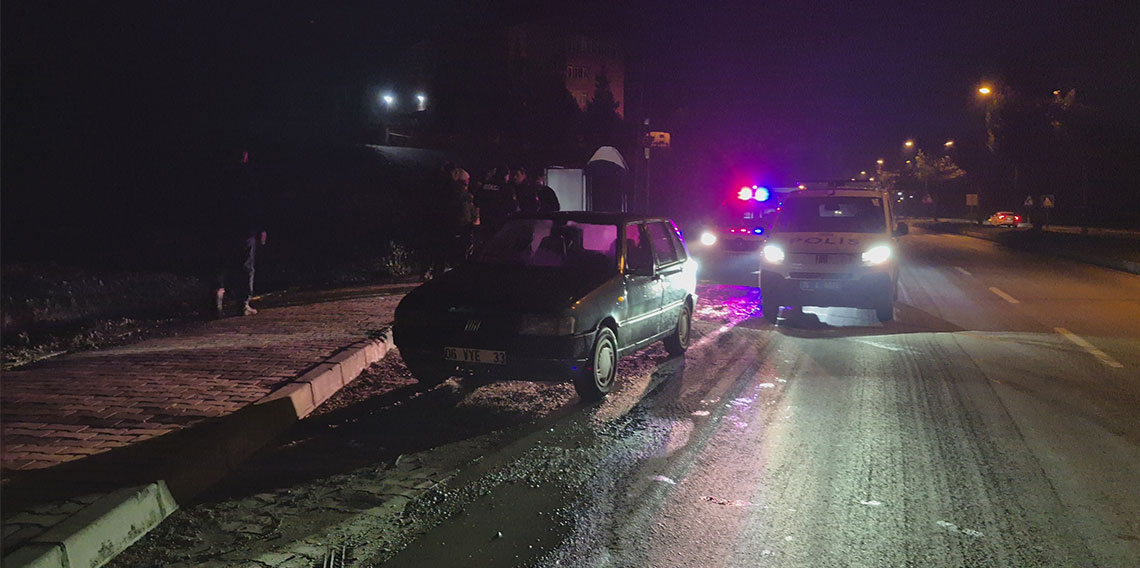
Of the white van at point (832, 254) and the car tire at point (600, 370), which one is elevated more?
the white van at point (832, 254)

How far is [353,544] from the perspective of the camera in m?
3.85

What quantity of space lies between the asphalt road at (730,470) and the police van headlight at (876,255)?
2.05m

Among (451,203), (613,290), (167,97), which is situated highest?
(167,97)

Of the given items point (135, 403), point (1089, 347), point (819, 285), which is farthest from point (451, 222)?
→ point (1089, 347)

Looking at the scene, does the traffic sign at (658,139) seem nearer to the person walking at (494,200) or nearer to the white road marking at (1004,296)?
the white road marking at (1004,296)

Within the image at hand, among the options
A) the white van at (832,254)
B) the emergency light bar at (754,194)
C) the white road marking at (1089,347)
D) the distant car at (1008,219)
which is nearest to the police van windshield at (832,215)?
the white van at (832,254)

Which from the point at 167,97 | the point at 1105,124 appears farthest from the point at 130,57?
the point at 1105,124

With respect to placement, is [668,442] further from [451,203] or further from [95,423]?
[451,203]

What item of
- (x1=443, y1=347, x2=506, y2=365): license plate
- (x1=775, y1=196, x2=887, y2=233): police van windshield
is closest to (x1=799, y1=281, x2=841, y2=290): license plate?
(x1=775, y1=196, x2=887, y2=233): police van windshield

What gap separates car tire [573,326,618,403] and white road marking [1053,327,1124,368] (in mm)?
5412

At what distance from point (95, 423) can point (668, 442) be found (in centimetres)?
400

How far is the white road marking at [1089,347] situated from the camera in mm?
8333

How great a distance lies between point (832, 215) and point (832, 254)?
1064 millimetres

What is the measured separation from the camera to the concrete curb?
138 inches
